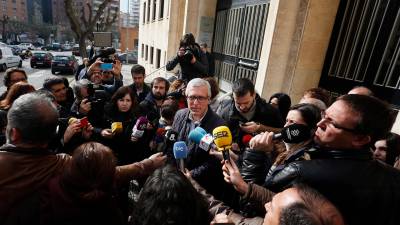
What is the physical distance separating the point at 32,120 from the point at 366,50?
4.38 m

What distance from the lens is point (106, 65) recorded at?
171 inches

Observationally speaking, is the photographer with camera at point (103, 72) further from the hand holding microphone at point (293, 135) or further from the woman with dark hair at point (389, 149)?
the woman with dark hair at point (389, 149)

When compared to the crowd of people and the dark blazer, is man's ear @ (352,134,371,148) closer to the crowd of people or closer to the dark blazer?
the crowd of people

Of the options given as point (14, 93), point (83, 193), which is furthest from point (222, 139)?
point (14, 93)

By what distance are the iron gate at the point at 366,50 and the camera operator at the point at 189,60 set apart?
7.52 feet

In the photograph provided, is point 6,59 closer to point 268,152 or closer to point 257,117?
point 257,117

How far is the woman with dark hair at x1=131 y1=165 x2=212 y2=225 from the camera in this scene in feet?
3.61

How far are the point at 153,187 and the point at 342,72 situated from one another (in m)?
4.26

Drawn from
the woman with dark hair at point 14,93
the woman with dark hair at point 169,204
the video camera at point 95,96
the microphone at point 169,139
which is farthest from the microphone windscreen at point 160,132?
the woman with dark hair at point 14,93

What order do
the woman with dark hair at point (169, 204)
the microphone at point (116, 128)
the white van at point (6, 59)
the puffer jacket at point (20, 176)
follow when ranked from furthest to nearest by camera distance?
A: the white van at point (6, 59) < the microphone at point (116, 128) < the puffer jacket at point (20, 176) < the woman with dark hair at point (169, 204)

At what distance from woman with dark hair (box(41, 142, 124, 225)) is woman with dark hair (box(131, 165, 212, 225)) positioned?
1.07ft

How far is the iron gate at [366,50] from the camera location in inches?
139

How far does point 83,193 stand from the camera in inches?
53.5

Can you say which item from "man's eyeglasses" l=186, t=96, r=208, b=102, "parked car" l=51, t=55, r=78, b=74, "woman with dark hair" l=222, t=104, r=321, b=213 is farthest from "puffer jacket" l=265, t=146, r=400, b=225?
"parked car" l=51, t=55, r=78, b=74
